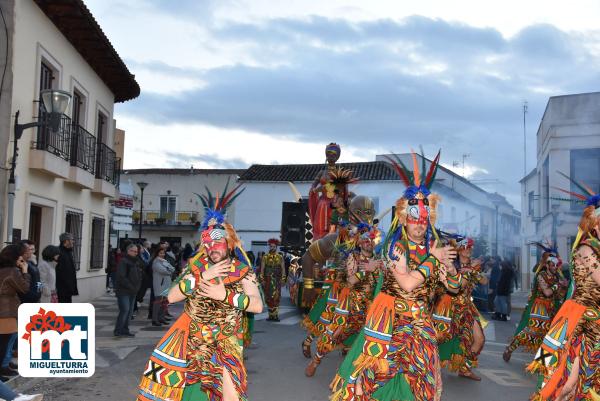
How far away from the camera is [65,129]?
47.8ft

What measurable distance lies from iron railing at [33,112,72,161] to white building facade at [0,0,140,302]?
23 millimetres

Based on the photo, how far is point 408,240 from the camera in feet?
16.8

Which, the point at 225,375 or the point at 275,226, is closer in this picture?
the point at 225,375

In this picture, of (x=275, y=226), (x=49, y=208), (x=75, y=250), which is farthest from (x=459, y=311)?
(x=275, y=226)

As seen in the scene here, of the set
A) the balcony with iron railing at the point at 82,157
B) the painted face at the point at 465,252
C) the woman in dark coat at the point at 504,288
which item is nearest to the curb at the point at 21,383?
the painted face at the point at 465,252

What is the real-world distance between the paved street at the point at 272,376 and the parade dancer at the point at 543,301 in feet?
1.60

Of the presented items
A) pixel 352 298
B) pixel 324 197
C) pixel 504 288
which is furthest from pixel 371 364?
pixel 504 288

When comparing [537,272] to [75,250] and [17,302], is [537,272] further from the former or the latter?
[75,250]

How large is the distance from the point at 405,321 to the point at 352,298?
3.26 m

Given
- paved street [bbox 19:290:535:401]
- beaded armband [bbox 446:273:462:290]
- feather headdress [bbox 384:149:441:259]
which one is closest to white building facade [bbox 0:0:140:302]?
paved street [bbox 19:290:535:401]

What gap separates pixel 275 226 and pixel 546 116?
25.1 m

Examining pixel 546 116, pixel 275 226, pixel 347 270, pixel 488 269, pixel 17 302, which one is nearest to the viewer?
pixel 17 302

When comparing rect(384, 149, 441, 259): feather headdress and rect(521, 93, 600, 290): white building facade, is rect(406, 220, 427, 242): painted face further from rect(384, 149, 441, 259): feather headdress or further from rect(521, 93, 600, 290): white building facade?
rect(521, 93, 600, 290): white building facade

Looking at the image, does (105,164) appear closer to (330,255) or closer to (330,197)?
(330,197)
